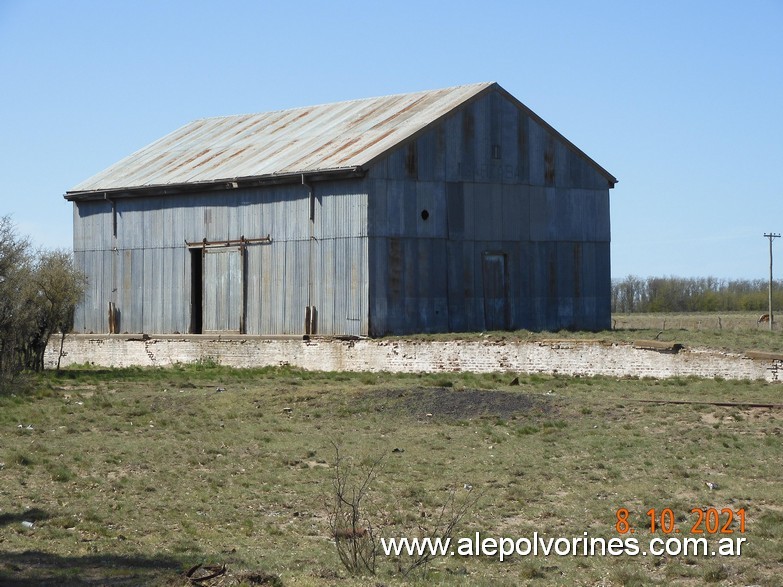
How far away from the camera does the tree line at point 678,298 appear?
92438mm

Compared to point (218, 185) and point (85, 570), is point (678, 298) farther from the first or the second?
point (85, 570)

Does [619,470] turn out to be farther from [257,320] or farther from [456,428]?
[257,320]

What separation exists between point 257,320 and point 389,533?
84.0 feet

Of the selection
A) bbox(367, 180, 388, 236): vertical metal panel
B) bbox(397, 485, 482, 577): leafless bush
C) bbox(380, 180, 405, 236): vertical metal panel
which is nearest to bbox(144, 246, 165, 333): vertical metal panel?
bbox(367, 180, 388, 236): vertical metal panel

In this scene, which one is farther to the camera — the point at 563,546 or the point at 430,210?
the point at 430,210

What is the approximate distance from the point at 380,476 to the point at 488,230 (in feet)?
71.6

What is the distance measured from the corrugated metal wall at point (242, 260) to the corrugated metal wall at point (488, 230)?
1.15 meters

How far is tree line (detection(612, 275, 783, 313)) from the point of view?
92.4 metres

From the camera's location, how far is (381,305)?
37.6 meters

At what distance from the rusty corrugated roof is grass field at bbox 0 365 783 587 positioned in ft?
37.6

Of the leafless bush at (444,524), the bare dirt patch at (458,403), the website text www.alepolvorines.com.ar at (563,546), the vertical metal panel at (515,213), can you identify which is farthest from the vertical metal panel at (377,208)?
the website text www.alepolvorines.com.ar at (563,546)

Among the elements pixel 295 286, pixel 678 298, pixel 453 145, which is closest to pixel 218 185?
pixel 295 286

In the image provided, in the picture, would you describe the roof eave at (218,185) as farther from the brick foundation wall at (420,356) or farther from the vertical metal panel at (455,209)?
the brick foundation wall at (420,356)
